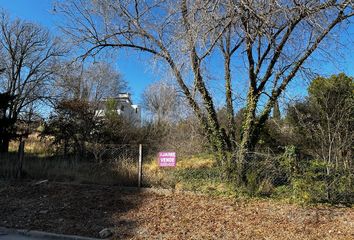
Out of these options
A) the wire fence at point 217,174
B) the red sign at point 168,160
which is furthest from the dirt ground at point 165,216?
the red sign at point 168,160

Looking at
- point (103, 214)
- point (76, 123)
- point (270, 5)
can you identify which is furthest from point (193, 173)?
point (76, 123)

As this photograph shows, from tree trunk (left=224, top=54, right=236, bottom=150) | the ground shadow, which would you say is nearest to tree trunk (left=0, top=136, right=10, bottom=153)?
the ground shadow

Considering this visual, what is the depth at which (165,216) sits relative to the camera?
8680 millimetres

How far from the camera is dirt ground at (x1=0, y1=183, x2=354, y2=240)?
7.66 metres

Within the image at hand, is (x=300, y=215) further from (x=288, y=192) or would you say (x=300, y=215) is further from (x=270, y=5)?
(x=270, y=5)

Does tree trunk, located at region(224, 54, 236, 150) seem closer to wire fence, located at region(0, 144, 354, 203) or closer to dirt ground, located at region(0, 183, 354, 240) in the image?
wire fence, located at region(0, 144, 354, 203)

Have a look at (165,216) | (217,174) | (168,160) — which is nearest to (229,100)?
(217,174)

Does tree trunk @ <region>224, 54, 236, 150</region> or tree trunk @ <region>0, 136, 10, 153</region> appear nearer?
tree trunk @ <region>224, 54, 236, 150</region>

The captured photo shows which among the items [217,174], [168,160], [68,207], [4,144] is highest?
[4,144]

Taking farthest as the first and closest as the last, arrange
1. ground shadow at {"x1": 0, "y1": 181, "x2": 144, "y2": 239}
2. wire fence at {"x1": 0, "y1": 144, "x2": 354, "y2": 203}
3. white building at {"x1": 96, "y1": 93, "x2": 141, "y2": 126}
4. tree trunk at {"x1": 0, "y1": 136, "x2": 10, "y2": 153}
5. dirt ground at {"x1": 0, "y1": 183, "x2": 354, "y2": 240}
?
white building at {"x1": 96, "y1": 93, "x2": 141, "y2": 126}
tree trunk at {"x1": 0, "y1": 136, "x2": 10, "y2": 153}
wire fence at {"x1": 0, "y1": 144, "x2": 354, "y2": 203}
ground shadow at {"x1": 0, "y1": 181, "x2": 144, "y2": 239}
dirt ground at {"x1": 0, "y1": 183, "x2": 354, "y2": 240}

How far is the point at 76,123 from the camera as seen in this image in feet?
66.4

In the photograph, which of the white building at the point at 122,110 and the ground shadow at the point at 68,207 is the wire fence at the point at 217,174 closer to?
the ground shadow at the point at 68,207

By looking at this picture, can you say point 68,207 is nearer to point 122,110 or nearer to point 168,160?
point 168,160

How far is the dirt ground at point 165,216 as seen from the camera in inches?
302
